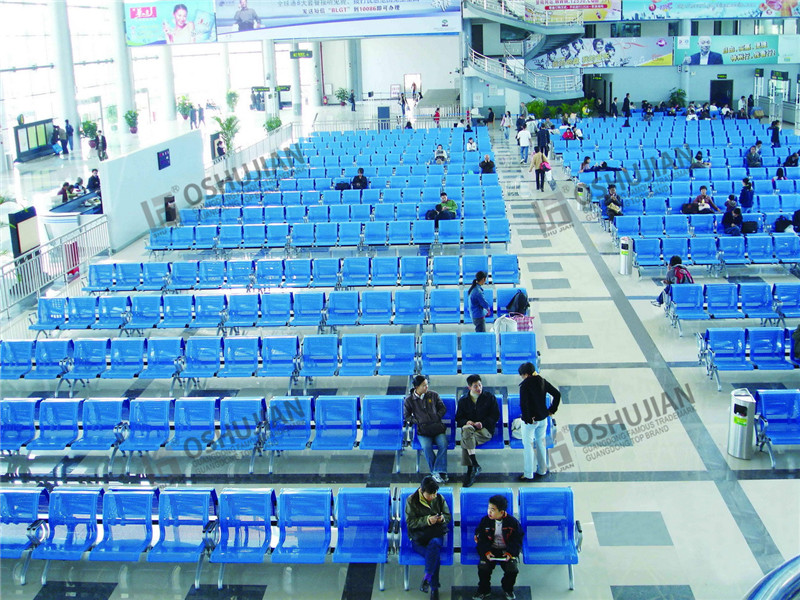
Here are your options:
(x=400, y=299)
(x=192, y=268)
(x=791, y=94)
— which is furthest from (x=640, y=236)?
(x=791, y=94)

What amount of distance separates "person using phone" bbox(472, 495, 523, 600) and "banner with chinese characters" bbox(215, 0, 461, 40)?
1030 inches

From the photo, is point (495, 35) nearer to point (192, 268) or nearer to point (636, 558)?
point (192, 268)

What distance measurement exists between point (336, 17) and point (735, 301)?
22.2 meters

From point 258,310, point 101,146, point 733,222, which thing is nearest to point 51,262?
point 258,310

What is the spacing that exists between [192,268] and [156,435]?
615cm

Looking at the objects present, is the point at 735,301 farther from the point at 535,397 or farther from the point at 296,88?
the point at 296,88

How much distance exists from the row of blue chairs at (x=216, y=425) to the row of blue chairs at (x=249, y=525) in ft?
5.02

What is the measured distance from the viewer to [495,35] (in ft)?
142

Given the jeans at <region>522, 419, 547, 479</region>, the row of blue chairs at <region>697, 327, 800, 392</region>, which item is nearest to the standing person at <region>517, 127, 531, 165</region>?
the row of blue chairs at <region>697, 327, 800, 392</region>

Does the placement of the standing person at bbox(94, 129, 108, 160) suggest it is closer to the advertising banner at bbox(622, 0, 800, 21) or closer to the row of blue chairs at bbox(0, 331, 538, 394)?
the advertising banner at bbox(622, 0, 800, 21)

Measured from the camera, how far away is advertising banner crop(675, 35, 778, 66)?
40094 millimetres

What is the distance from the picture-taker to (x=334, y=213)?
64.5 feet


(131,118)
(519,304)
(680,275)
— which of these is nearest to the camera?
(519,304)

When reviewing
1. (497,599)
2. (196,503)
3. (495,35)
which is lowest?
(497,599)
